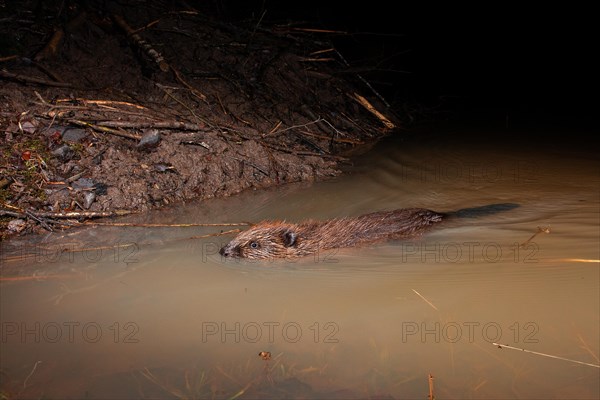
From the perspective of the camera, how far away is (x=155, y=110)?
519 cm

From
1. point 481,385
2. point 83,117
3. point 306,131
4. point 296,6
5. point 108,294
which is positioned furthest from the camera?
point 296,6

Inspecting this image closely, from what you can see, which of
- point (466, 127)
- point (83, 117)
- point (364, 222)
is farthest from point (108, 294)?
point (466, 127)

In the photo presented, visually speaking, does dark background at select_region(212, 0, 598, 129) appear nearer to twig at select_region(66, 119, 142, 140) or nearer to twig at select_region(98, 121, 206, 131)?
twig at select_region(98, 121, 206, 131)

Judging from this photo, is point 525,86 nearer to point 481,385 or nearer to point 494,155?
point 494,155

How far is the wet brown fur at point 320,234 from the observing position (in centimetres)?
372

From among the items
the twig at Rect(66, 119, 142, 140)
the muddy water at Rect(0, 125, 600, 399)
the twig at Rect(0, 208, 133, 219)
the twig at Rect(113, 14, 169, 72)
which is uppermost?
the twig at Rect(113, 14, 169, 72)

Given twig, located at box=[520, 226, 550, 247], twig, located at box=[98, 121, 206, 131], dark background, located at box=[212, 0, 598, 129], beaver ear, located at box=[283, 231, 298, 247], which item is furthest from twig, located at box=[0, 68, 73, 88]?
twig, located at box=[520, 226, 550, 247]

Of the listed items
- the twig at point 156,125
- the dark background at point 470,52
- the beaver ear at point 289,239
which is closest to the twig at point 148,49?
the twig at point 156,125

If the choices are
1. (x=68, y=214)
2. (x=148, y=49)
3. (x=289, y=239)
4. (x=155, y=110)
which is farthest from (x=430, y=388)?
(x=148, y=49)

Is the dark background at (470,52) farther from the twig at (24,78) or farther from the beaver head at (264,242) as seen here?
the beaver head at (264,242)

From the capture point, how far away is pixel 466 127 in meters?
6.82

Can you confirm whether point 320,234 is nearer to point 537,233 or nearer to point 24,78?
point 537,233

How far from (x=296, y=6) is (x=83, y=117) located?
510 cm

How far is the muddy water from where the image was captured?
6.98 ft
